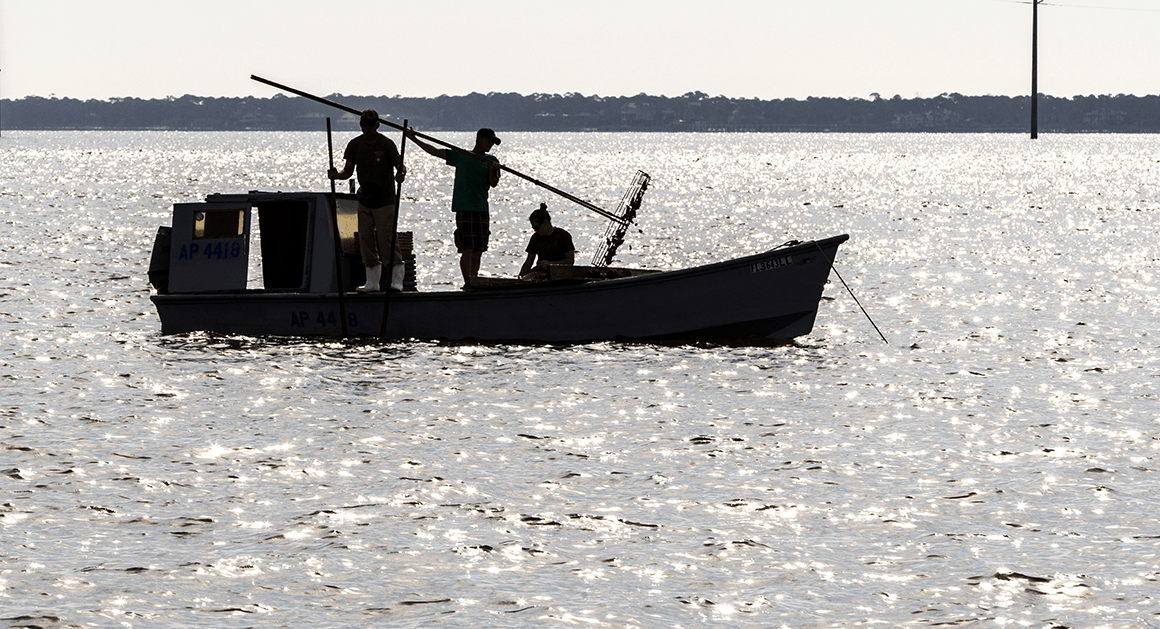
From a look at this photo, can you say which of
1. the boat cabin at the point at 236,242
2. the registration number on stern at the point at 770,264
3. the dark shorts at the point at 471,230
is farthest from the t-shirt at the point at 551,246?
the registration number on stern at the point at 770,264

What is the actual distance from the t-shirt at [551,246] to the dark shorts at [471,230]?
2.01 ft

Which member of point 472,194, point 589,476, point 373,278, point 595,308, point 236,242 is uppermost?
point 472,194

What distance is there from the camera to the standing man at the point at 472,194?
59.6 ft

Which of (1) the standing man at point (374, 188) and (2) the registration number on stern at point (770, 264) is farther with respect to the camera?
(1) the standing man at point (374, 188)

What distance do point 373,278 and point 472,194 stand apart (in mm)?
1716

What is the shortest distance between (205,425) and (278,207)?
6.21m

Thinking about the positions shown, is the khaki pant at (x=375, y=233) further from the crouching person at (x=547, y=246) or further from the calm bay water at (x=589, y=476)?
the crouching person at (x=547, y=246)

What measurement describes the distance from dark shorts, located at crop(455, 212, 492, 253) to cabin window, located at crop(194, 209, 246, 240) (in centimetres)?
293

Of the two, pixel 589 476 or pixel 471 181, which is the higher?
pixel 471 181

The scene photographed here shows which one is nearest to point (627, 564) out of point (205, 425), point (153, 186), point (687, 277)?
point (205, 425)

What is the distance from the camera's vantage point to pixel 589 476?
1141cm

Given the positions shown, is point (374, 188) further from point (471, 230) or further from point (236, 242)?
point (236, 242)

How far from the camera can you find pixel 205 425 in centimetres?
1357

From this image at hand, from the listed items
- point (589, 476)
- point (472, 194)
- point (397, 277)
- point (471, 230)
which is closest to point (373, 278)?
point (397, 277)
